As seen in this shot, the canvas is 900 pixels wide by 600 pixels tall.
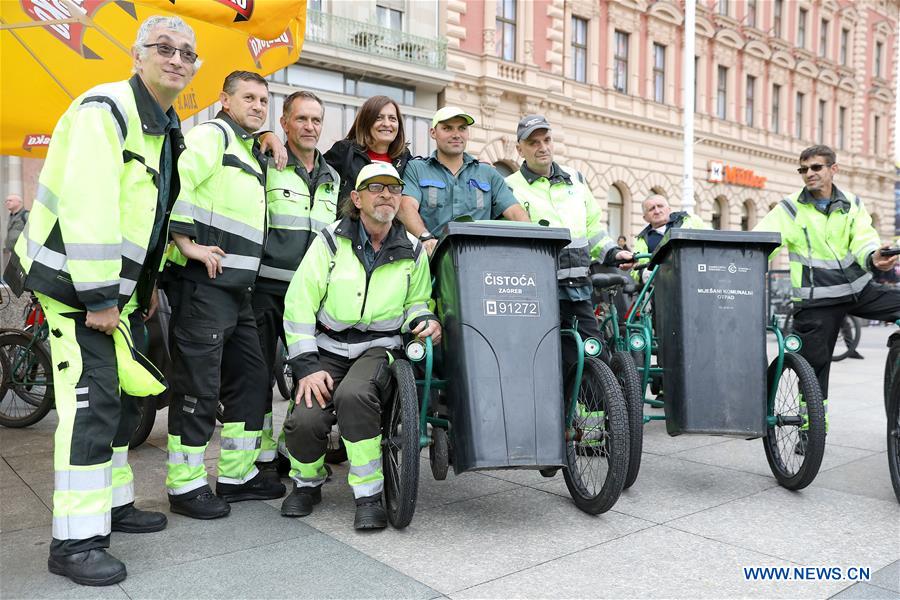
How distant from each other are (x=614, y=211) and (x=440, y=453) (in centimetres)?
2127

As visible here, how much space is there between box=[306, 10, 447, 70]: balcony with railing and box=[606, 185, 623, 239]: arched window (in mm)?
7662

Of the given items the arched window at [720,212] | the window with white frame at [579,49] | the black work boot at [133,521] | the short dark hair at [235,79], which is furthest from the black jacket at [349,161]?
the arched window at [720,212]

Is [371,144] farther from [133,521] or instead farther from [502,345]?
[133,521]

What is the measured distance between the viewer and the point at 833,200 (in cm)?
467

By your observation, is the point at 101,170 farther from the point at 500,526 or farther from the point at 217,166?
the point at 500,526

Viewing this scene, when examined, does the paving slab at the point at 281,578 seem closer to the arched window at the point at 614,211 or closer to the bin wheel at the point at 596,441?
the bin wheel at the point at 596,441

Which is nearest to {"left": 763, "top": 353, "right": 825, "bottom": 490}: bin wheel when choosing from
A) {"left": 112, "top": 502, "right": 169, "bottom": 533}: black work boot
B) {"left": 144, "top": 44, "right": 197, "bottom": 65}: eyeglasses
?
{"left": 112, "top": 502, "right": 169, "bottom": 533}: black work boot

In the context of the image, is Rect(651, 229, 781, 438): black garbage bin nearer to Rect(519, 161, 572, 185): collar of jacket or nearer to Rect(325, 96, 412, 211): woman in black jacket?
Rect(519, 161, 572, 185): collar of jacket

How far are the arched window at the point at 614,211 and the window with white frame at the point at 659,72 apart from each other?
3566 millimetres

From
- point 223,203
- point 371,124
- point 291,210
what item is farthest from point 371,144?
point 223,203

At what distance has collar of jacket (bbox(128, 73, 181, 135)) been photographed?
305 cm

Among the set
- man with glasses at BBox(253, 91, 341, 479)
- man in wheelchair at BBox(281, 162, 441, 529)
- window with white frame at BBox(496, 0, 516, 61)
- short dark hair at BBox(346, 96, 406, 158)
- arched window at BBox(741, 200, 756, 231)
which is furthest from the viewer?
arched window at BBox(741, 200, 756, 231)

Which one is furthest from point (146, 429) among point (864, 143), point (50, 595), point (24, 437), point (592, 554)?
point (864, 143)

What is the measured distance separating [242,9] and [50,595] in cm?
275
